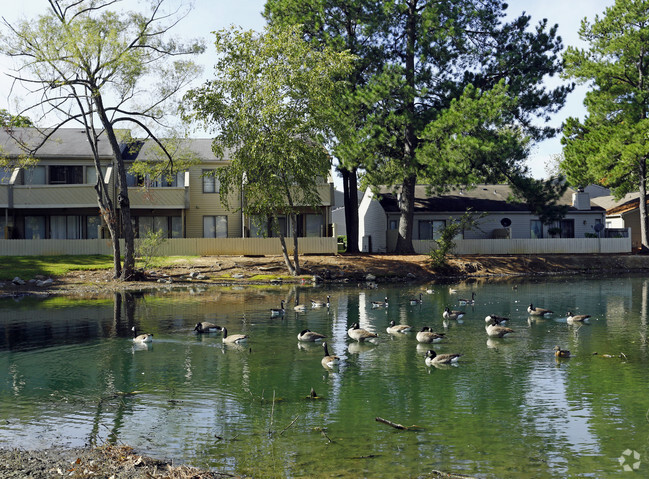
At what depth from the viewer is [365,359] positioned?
2022cm

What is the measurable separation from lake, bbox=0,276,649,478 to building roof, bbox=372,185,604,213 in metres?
→ 35.5

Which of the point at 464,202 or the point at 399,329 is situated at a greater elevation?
the point at 464,202

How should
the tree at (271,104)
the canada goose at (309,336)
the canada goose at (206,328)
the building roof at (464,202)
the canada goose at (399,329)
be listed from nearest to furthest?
1. the canada goose at (309,336)
2. the canada goose at (399,329)
3. the canada goose at (206,328)
4. the tree at (271,104)
5. the building roof at (464,202)

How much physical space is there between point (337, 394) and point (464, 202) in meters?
52.7

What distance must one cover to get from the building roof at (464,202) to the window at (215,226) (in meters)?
14.8

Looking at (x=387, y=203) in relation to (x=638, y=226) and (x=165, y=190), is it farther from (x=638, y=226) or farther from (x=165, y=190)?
(x=638, y=226)

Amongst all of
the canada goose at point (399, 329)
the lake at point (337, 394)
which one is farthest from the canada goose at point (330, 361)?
the canada goose at point (399, 329)

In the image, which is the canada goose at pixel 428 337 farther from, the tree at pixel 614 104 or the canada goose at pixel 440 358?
the tree at pixel 614 104

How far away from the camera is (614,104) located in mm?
57938

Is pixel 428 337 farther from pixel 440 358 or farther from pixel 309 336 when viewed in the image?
pixel 309 336

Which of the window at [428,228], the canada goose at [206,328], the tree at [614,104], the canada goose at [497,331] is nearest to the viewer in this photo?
the canada goose at [497,331]

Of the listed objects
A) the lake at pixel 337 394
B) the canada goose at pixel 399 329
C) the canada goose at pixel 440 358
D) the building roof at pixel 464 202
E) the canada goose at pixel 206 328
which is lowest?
the lake at pixel 337 394

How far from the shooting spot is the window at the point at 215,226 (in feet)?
198

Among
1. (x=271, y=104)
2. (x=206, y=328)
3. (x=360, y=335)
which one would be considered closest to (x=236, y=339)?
(x=206, y=328)
